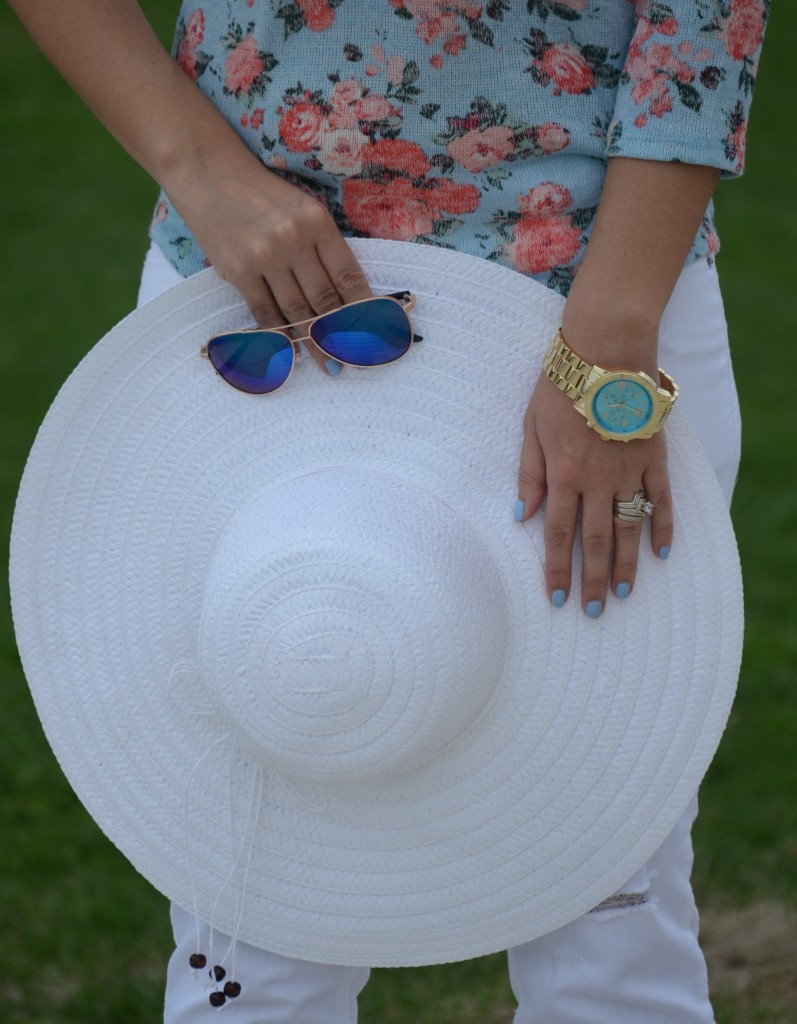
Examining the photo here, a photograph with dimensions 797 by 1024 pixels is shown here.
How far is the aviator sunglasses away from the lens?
4.52ft

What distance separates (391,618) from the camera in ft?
4.40

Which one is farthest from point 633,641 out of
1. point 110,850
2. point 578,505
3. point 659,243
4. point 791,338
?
point 791,338

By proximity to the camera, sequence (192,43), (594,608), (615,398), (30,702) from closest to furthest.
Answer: (615,398) < (594,608) < (192,43) < (30,702)

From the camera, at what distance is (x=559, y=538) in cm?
139

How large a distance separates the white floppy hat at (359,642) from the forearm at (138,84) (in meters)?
0.14

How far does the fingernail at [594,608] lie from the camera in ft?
4.63

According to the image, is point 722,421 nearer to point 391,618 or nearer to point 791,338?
point 391,618

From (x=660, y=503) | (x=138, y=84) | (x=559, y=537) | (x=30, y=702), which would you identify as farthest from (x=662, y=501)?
(x=30, y=702)

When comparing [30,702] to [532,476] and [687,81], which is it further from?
[687,81]

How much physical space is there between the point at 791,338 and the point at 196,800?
14.7 feet

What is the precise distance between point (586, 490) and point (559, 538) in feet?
0.19

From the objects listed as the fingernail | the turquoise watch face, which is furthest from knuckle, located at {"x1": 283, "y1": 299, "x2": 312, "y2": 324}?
the fingernail

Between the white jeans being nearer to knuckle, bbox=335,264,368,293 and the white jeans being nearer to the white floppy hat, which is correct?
the white floppy hat

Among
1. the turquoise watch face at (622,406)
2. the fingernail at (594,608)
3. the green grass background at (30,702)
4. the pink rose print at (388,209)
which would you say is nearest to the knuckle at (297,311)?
the pink rose print at (388,209)
